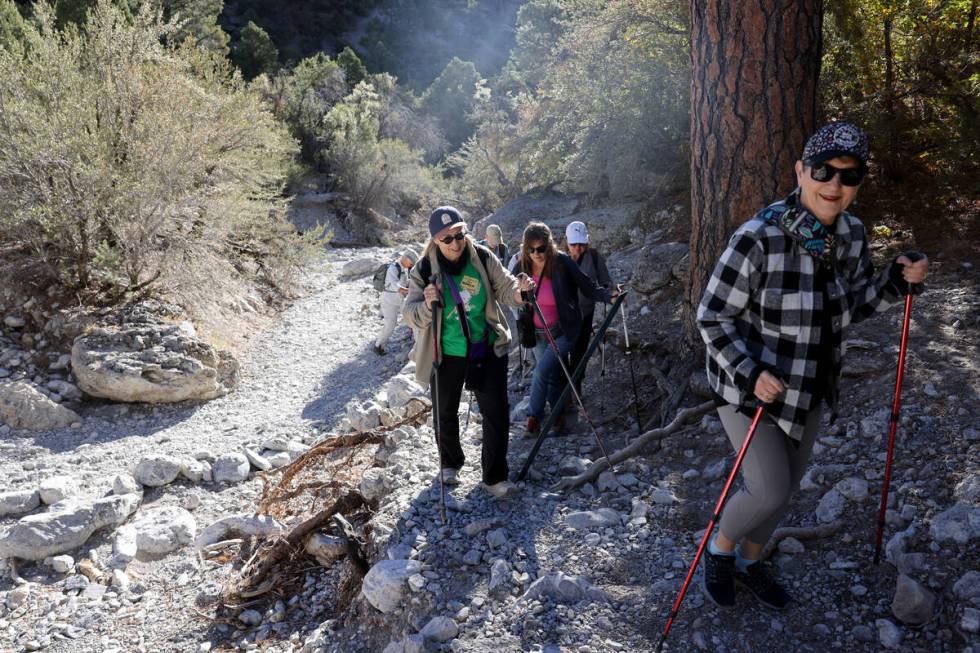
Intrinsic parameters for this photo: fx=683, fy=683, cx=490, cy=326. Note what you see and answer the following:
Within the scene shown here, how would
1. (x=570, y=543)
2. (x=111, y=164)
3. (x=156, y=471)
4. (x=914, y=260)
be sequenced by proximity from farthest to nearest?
(x=111, y=164)
(x=156, y=471)
(x=570, y=543)
(x=914, y=260)

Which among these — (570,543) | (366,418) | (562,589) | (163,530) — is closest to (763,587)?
(562,589)

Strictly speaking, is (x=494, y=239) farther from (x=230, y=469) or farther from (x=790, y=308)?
(x=790, y=308)

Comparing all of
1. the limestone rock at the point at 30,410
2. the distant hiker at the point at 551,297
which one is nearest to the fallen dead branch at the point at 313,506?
the distant hiker at the point at 551,297

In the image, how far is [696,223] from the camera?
493 centimetres

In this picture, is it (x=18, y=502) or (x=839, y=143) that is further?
(x=18, y=502)

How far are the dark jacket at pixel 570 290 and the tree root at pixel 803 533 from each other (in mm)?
2356

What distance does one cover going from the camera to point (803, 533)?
3393 millimetres

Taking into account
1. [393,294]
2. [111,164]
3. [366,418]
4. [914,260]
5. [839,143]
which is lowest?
[366,418]

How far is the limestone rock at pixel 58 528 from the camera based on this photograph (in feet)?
16.5

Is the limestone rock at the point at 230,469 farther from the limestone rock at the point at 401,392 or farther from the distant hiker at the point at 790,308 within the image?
the distant hiker at the point at 790,308

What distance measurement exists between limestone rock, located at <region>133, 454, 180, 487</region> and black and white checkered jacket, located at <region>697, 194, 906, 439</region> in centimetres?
553

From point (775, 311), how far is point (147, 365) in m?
8.28

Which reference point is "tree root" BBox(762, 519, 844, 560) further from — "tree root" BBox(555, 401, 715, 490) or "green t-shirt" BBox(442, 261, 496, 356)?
"green t-shirt" BBox(442, 261, 496, 356)

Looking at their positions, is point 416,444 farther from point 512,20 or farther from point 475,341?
point 512,20
